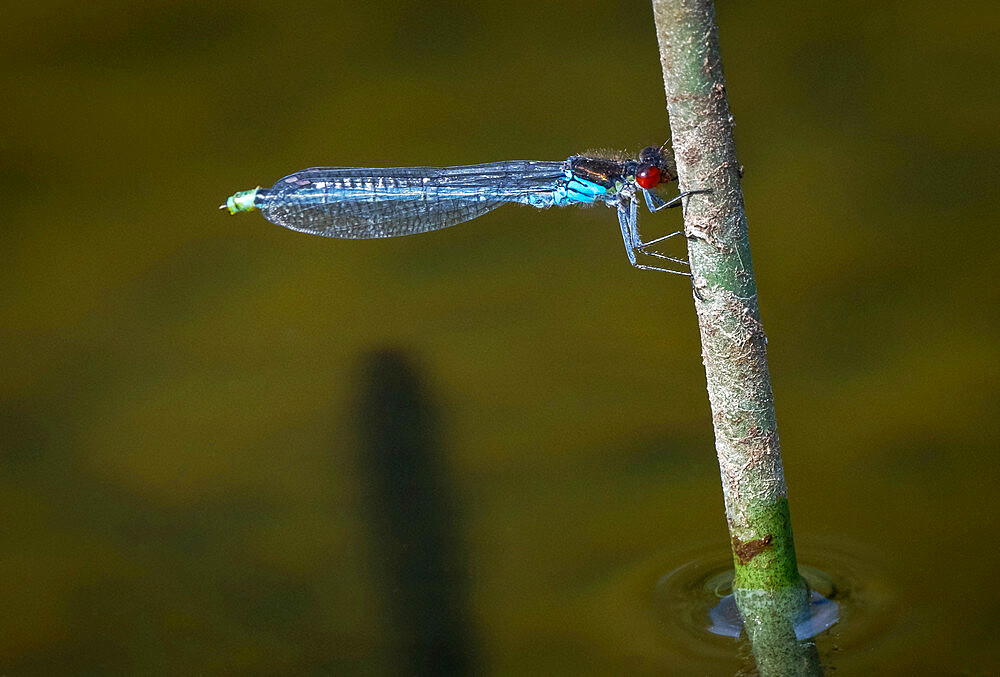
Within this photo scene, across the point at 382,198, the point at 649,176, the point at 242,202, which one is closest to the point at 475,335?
the point at 382,198

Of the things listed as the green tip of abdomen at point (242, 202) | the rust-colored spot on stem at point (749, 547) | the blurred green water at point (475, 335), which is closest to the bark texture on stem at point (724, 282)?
the rust-colored spot on stem at point (749, 547)

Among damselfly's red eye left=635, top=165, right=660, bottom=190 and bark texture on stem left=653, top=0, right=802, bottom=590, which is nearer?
bark texture on stem left=653, top=0, right=802, bottom=590

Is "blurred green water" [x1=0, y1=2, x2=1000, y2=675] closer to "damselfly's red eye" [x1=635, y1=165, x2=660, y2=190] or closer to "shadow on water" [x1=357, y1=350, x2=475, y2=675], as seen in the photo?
"shadow on water" [x1=357, y1=350, x2=475, y2=675]

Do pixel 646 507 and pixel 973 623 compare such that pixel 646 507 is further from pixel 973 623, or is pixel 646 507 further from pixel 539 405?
pixel 973 623

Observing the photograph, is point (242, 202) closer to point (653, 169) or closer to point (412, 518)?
point (412, 518)

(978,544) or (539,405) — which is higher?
(539,405)

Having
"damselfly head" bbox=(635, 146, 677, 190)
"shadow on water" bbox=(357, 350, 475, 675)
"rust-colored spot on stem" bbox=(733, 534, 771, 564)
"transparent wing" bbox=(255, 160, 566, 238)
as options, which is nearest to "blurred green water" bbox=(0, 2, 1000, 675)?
"shadow on water" bbox=(357, 350, 475, 675)

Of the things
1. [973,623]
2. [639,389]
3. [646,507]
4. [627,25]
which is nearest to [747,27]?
[627,25]
